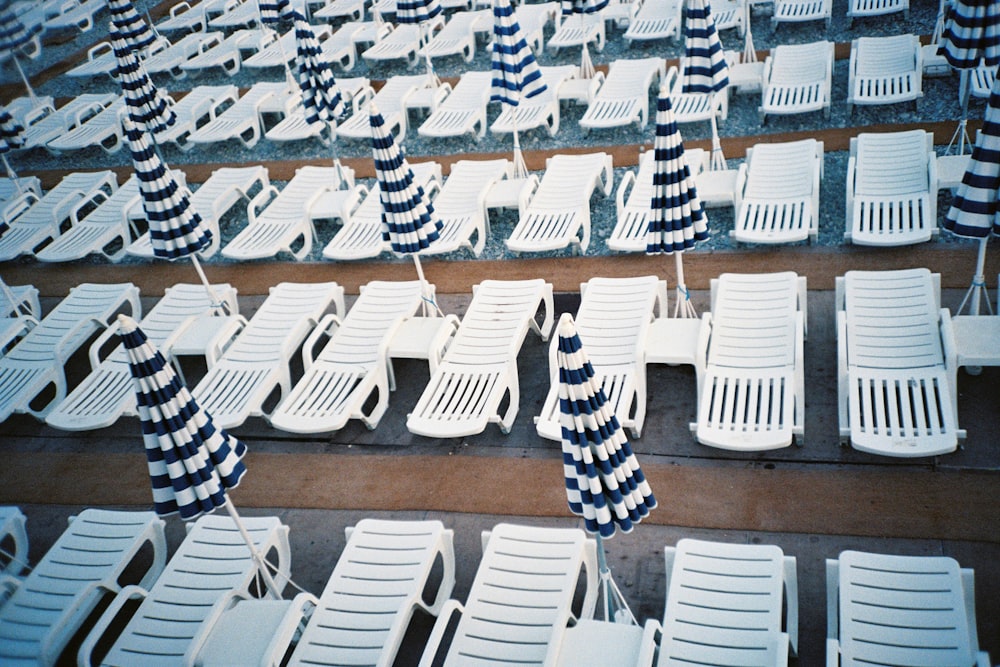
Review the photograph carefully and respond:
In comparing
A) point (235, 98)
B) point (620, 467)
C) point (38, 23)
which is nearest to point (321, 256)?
point (235, 98)

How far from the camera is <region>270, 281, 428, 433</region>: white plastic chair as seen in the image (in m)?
7.59

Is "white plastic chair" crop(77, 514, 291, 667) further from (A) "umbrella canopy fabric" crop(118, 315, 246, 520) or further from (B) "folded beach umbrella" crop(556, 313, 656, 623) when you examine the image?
(B) "folded beach umbrella" crop(556, 313, 656, 623)

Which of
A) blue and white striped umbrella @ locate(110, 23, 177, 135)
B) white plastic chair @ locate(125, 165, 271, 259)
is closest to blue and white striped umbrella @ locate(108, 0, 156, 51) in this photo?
blue and white striped umbrella @ locate(110, 23, 177, 135)

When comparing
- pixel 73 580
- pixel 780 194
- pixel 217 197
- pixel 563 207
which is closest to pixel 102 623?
pixel 73 580

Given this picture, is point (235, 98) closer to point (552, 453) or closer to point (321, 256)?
point (321, 256)

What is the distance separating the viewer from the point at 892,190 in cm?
876

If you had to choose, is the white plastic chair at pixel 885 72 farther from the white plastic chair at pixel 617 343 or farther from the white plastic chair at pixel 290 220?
the white plastic chair at pixel 290 220

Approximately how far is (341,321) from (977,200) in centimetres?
573

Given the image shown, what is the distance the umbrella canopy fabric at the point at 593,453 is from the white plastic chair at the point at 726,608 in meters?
0.70

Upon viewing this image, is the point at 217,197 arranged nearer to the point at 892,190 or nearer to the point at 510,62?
the point at 510,62

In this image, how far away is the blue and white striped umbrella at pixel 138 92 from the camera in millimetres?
12023

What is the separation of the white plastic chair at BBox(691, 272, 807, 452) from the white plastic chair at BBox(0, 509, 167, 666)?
4.41 meters

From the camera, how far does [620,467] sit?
4.78m

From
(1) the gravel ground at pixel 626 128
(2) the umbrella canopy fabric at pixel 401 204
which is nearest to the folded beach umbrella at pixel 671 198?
(2) the umbrella canopy fabric at pixel 401 204
